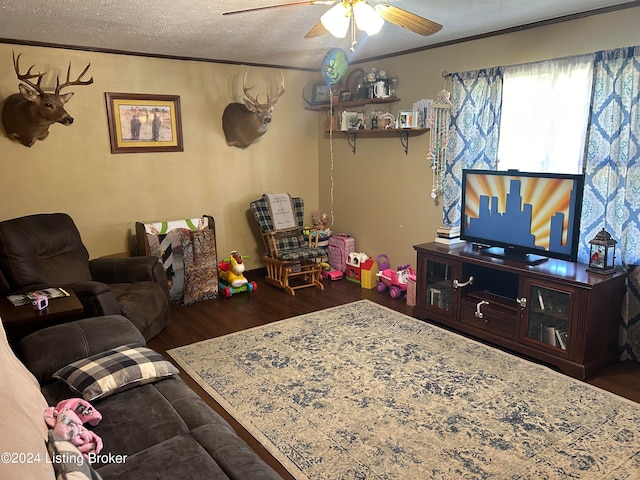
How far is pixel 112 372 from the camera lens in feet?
7.27

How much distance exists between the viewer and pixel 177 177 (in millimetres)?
5023

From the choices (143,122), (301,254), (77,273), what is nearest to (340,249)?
(301,254)

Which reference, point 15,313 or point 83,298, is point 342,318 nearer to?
point 83,298

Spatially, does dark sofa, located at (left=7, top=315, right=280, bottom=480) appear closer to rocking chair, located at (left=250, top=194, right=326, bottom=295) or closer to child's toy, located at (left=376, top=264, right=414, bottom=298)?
rocking chair, located at (left=250, top=194, right=326, bottom=295)

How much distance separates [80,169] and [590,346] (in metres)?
4.34

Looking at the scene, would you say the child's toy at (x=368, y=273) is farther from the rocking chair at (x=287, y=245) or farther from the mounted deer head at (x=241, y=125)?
the mounted deer head at (x=241, y=125)

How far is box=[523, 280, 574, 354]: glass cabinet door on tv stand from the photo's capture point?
3.26 m

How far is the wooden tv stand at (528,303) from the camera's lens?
3.18 m

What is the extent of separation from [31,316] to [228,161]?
291 cm

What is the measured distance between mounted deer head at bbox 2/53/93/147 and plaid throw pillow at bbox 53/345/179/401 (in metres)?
2.26

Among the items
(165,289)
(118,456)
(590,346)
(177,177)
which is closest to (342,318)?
(165,289)

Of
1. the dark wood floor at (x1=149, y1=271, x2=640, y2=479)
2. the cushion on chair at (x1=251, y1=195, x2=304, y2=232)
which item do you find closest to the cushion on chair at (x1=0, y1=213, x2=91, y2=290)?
the dark wood floor at (x1=149, y1=271, x2=640, y2=479)

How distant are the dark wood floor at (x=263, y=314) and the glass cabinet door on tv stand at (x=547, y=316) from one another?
1.06 ft

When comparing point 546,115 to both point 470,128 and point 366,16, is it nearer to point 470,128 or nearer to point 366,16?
point 470,128
